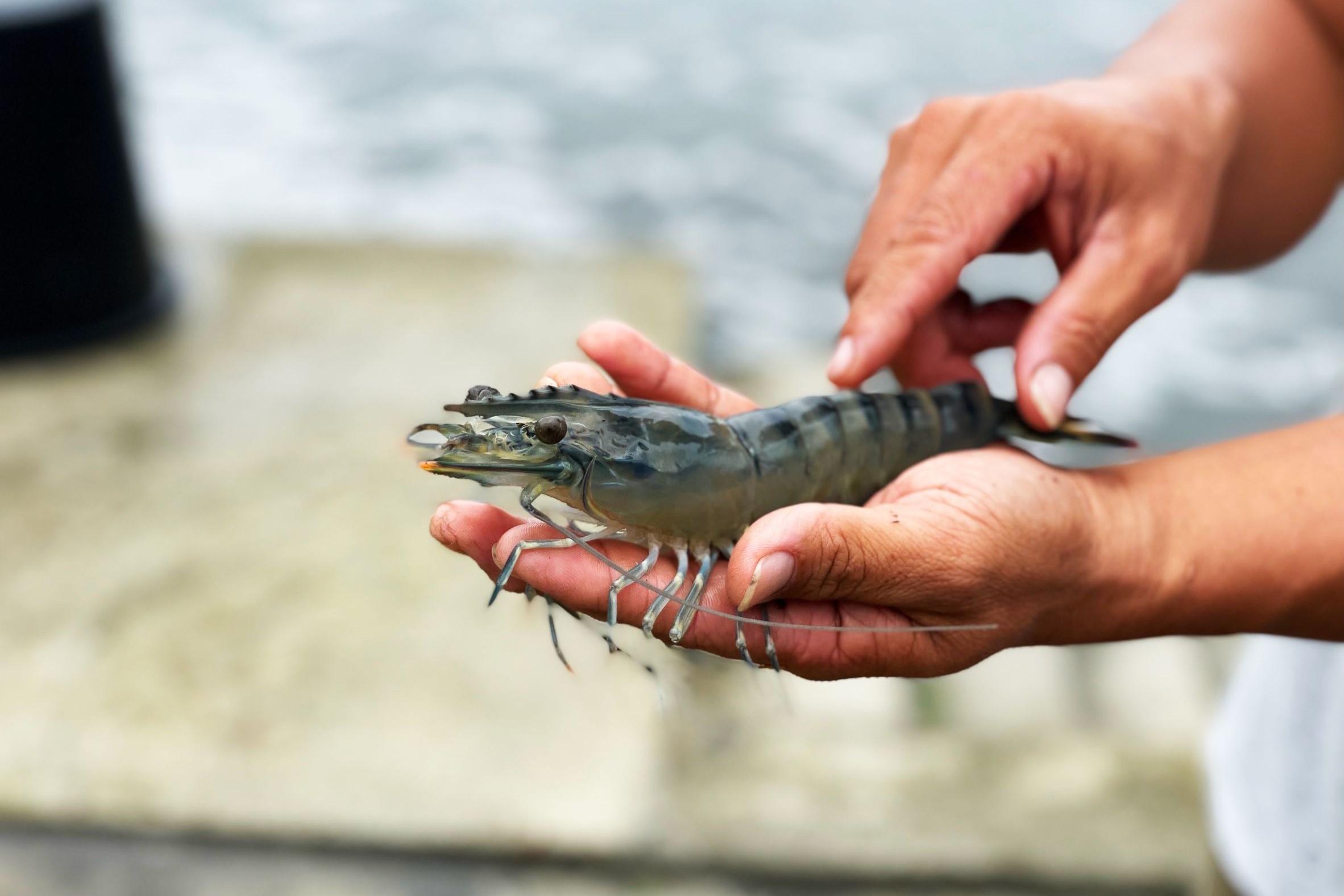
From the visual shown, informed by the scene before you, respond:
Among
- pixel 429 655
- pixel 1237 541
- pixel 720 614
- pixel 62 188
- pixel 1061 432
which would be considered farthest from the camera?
pixel 62 188

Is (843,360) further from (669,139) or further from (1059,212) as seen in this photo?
(669,139)

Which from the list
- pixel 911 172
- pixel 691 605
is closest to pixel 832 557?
pixel 691 605

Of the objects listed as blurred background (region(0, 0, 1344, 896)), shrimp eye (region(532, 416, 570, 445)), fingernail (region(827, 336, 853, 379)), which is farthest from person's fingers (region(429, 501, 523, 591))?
fingernail (region(827, 336, 853, 379))

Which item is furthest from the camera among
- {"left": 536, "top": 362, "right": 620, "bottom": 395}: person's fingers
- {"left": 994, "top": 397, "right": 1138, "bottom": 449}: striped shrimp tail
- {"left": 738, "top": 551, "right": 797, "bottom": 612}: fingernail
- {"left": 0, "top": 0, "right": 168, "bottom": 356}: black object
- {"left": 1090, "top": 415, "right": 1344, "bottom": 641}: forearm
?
{"left": 0, "top": 0, "right": 168, "bottom": 356}: black object

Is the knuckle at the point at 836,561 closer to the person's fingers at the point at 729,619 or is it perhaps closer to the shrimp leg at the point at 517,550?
the person's fingers at the point at 729,619

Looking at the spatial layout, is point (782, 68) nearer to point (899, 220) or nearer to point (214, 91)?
point (214, 91)

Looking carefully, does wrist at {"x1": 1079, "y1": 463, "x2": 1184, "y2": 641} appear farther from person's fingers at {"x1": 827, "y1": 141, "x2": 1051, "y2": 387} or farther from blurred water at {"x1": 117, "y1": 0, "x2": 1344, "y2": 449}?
blurred water at {"x1": 117, "y1": 0, "x2": 1344, "y2": 449}
